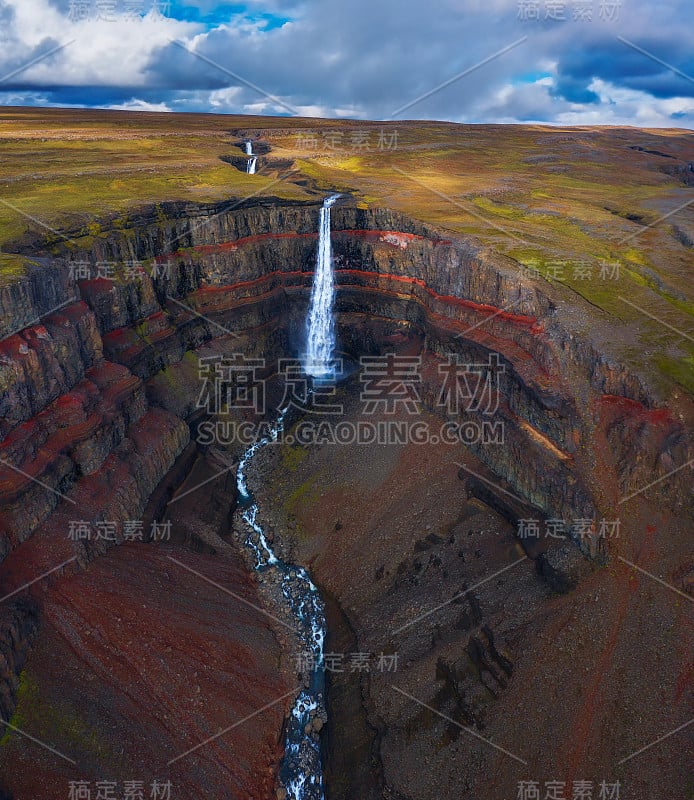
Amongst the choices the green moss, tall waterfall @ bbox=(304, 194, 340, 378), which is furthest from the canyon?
tall waterfall @ bbox=(304, 194, 340, 378)

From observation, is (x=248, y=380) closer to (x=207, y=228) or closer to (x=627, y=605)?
(x=207, y=228)

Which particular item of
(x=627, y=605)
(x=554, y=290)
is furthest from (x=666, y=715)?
(x=554, y=290)

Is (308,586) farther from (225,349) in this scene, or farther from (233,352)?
(225,349)

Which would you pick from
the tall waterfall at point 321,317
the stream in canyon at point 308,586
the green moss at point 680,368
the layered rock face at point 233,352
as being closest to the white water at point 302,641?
the stream in canyon at point 308,586

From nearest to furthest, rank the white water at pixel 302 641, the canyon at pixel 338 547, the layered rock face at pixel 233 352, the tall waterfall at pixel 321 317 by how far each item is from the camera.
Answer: the canyon at pixel 338 547
the white water at pixel 302 641
the layered rock face at pixel 233 352
the tall waterfall at pixel 321 317

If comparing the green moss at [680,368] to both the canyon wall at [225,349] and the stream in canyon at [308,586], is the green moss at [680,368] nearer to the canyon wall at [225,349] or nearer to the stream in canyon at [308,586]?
the canyon wall at [225,349]

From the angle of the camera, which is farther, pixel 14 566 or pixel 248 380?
pixel 248 380
